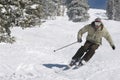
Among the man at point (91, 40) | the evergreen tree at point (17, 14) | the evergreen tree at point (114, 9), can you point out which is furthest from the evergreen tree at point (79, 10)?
the man at point (91, 40)

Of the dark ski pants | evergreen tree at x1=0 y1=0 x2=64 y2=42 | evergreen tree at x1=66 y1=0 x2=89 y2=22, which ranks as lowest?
evergreen tree at x1=66 y1=0 x2=89 y2=22

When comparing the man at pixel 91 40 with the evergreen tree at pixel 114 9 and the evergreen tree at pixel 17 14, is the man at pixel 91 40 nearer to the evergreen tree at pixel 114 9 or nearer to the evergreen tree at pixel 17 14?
the evergreen tree at pixel 17 14

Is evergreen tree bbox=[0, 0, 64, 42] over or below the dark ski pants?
below

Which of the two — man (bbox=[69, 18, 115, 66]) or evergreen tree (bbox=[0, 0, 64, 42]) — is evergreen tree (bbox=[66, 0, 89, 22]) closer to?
evergreen tree (bbox=[0, 0, 64, 42])

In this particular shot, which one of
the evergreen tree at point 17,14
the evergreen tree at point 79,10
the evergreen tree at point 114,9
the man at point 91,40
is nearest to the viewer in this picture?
the man at point 91,40

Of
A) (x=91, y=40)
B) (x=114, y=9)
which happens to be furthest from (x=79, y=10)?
(x=91, y=40)

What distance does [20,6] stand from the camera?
915 inches

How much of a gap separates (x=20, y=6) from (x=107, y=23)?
68.7 feet

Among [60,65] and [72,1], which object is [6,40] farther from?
[72,1]

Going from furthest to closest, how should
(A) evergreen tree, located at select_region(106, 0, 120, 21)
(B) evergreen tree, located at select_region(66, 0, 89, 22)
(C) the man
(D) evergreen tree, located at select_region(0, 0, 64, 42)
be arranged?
(A) evergreen tree, located at select_region(106, 0, 120, 21)
(B) evergreen tree, located at select_region(66, 0, 89, 22)
(D) evergreen tree, located at select_region(0, 0, 64, 42)
(C) the man


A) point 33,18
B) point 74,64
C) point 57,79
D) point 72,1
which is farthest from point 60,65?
point 72,1

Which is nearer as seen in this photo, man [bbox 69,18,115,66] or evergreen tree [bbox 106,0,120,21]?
man [bbox 69,18,115,66]

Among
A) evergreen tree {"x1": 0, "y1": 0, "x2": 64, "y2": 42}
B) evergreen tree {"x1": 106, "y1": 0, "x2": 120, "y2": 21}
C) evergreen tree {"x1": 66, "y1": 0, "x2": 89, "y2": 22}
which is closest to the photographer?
evergreen tree {"x1": 0, "y1": 0, "x2": 64, "y2": 42}

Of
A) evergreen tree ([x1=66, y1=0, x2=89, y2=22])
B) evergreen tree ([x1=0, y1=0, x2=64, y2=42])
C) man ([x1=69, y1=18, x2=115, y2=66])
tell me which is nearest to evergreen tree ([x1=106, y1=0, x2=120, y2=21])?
evergreen tree ([x1=66, y1=0, x2=89, y2=22])
